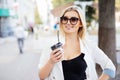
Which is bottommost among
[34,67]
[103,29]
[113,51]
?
[34,67]

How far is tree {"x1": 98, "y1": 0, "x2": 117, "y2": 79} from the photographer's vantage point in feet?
33.2

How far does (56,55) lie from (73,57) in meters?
0.35

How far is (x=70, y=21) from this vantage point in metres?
3.35

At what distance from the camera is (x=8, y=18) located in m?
46.6

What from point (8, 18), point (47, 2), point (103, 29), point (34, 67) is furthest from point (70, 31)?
point (47, 2)

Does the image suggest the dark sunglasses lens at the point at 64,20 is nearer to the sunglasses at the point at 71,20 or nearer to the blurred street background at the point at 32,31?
the sunglasses at the point at 71,20

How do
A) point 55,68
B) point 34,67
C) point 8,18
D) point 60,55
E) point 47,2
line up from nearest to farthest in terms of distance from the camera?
point 60,55 < point 55,68 < point 34,67 < point 8,18 < point 47,2

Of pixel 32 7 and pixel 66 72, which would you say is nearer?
pixel 66 72

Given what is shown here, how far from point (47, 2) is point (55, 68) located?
86029mm

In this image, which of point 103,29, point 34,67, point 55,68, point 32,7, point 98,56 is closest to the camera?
point 55,68

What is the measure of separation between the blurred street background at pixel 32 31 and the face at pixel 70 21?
0.53 feet

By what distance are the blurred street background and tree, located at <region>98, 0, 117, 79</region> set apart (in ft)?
0.35

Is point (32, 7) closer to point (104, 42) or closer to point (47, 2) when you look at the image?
point (47, 2)

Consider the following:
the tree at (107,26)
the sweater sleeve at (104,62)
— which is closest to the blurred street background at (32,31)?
the tree at (107,26)
